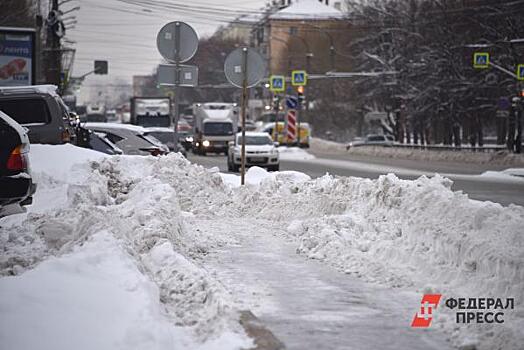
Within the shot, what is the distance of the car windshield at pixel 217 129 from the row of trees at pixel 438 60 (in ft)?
38.9

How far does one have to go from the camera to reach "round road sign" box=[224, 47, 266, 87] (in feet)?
55.1

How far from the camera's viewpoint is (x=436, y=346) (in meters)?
6.26

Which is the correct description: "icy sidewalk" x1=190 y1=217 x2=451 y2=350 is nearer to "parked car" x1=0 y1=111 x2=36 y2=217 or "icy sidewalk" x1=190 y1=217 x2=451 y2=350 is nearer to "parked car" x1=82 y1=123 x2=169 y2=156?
"parked car" x1=0 y1=111 x2=36 y2=217

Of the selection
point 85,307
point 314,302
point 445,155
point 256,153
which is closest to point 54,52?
point 256,153

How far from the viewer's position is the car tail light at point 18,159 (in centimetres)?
999

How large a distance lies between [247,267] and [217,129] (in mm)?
43300

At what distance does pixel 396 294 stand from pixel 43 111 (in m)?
11.3

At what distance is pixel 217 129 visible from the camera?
2076 inches

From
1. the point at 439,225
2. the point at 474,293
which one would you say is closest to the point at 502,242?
the point at 474,293

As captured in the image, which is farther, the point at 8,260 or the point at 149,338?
the point at 8,260

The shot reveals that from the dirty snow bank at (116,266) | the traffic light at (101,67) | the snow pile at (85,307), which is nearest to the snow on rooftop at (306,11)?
the traffic light at (101,67)

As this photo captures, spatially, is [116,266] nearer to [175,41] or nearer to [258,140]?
[175,41]

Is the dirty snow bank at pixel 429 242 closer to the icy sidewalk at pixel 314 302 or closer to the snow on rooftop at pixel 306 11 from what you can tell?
the icy sidewalk at pixel 314 302

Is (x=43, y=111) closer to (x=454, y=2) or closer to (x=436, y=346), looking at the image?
(x=436, y=346)
